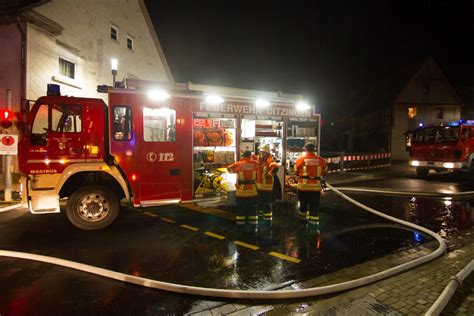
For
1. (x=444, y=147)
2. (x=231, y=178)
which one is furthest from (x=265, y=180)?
(x=444, y=147)

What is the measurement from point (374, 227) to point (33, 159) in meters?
6.77

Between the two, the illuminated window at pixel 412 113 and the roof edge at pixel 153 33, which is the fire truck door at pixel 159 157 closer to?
the roof edge at pixel 153 33

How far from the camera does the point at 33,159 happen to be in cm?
569

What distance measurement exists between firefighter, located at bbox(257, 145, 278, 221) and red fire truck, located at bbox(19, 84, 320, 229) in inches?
50.7

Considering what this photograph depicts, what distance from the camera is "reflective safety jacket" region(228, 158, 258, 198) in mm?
6125

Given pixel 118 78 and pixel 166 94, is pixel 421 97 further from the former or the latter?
pixel 166 94

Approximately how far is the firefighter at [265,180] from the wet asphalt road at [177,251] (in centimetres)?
38

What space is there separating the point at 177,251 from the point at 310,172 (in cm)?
300

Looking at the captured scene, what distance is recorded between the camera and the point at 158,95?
6.57 m

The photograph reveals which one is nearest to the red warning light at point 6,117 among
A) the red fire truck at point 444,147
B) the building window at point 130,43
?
the building window at point 130,43

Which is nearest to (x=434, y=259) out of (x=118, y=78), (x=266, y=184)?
(x=266, y=184)

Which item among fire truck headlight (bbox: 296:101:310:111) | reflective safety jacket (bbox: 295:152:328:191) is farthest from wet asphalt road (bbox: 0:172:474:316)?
fire truck headlight (bbox: 296:101:310:111)

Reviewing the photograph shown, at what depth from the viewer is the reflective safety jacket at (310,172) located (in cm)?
623

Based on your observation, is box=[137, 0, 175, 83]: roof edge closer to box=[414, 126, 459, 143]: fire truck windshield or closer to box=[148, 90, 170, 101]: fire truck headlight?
box=[148, 90, 170, 101]: fire truck headlight
